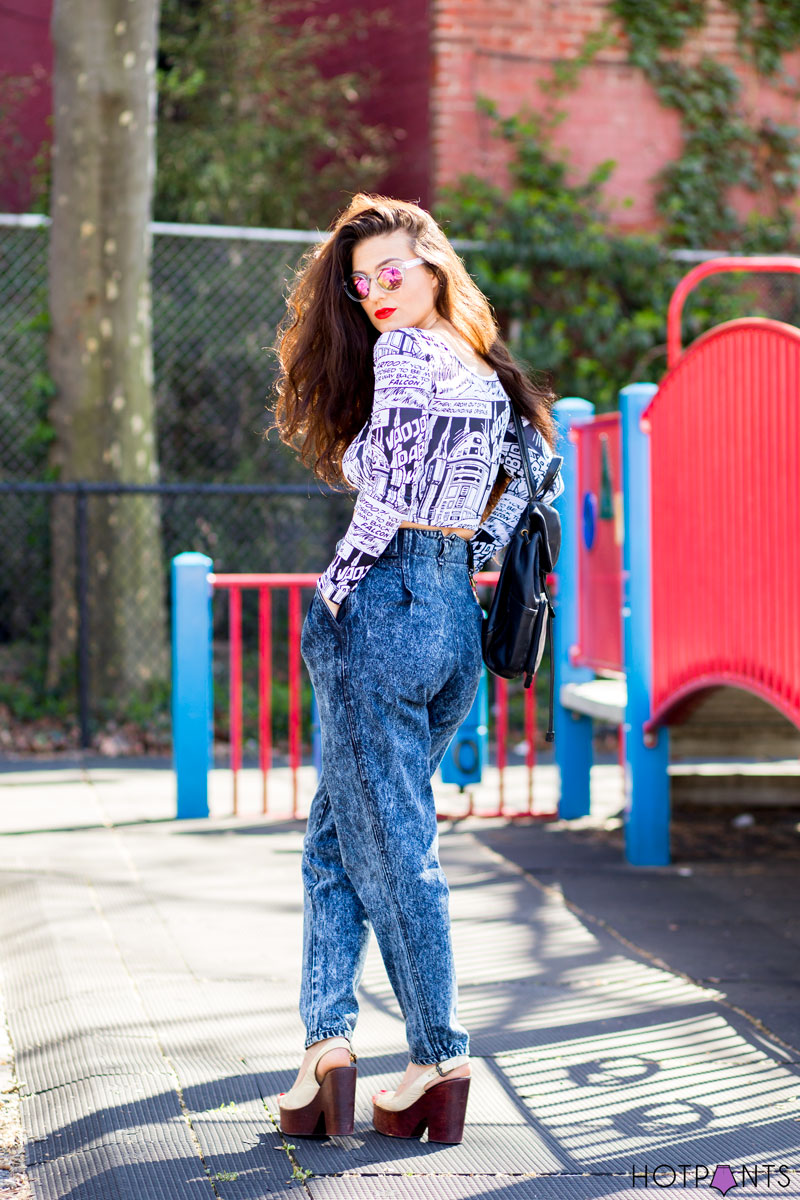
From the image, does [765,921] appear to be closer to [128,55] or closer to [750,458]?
[750,458]

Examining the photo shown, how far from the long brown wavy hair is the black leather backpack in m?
0.14

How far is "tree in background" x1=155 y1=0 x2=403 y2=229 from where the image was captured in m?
11.3

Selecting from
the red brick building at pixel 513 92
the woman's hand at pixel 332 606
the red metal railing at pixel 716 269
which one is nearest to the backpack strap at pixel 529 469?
the woman's hand at pixel 332 606

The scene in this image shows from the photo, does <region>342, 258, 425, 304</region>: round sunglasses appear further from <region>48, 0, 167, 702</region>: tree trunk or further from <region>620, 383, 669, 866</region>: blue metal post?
<region>48, 0, 167, 702</region>: tree trunk

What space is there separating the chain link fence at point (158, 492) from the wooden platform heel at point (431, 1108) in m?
5.90

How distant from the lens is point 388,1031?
11.6ft

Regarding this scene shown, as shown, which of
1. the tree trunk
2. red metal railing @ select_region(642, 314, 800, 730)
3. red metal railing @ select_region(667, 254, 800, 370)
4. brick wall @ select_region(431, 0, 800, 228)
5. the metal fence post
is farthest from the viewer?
brick wall @ select_region(431, 0, 800, 228)

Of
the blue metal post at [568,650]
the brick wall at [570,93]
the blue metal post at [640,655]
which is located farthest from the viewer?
the brick wall at [570,93]

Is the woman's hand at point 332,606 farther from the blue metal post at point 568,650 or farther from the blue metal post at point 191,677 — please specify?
the blue metal post at point 568,650

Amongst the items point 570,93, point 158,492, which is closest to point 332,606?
point 158,492

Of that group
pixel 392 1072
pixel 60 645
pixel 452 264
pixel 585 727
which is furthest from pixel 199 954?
pixel 60 645

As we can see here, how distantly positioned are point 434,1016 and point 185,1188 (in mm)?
543

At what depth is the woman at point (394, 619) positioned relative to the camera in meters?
2.69

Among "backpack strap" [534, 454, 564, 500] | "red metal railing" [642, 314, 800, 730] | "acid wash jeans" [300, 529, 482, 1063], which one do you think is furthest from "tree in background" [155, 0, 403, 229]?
"acid wash jeans" [300, 529, 482, 1063]
